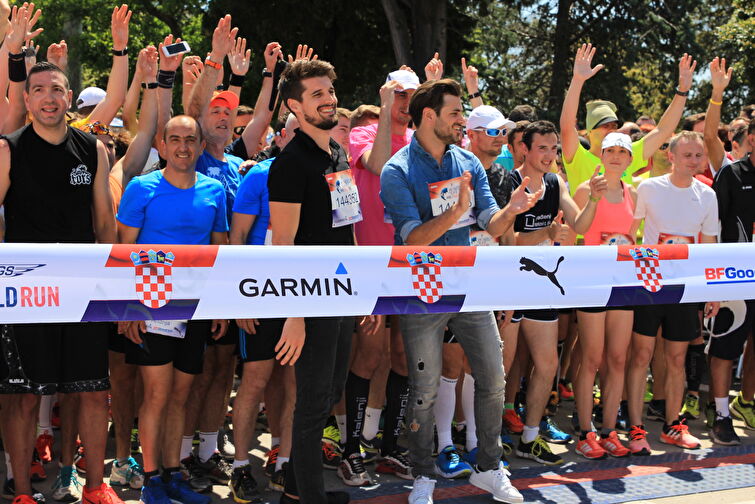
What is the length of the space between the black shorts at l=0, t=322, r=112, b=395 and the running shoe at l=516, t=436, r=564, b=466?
2.83 m

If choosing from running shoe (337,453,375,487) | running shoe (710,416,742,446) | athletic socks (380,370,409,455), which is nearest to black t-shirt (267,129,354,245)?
athletic socks (380,370,409,455)

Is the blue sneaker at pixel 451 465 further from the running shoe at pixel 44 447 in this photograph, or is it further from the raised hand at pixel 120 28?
the raised hand at pixel 120 28

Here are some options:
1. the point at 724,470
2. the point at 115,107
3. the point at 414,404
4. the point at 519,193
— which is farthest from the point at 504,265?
the point at 115,107

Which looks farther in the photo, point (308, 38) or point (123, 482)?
point (308, 38)

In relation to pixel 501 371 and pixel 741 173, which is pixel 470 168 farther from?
pixel 741 173

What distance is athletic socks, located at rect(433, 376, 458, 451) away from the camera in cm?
546

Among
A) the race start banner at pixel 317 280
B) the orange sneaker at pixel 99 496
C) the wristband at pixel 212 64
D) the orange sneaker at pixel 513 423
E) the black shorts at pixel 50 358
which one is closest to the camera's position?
the race start banner at pixel 317 280

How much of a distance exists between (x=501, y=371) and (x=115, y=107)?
3.31 m

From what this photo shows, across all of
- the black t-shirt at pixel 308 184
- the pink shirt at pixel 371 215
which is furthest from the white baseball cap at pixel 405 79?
the black t-shirt at pixel 308 184

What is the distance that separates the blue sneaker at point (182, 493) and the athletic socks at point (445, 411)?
1.52m

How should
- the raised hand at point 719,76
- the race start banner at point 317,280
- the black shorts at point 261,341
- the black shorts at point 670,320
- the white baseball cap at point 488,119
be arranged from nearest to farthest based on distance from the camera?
the race start banner at point 317,280 < the black shorts at point 261,341 < the white baseball cap at point 488,119 < the black shorts at point 670,320 < the raised hand at point 719,76

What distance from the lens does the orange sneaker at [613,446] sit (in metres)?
5.78

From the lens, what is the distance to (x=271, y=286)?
14.3 feet

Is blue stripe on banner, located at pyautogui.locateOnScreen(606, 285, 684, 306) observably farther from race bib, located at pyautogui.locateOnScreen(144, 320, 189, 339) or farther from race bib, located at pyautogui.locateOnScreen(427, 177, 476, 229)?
Answer: race bib, located at pyautogui.locateOnScreen(144, 320, 189, 339)
